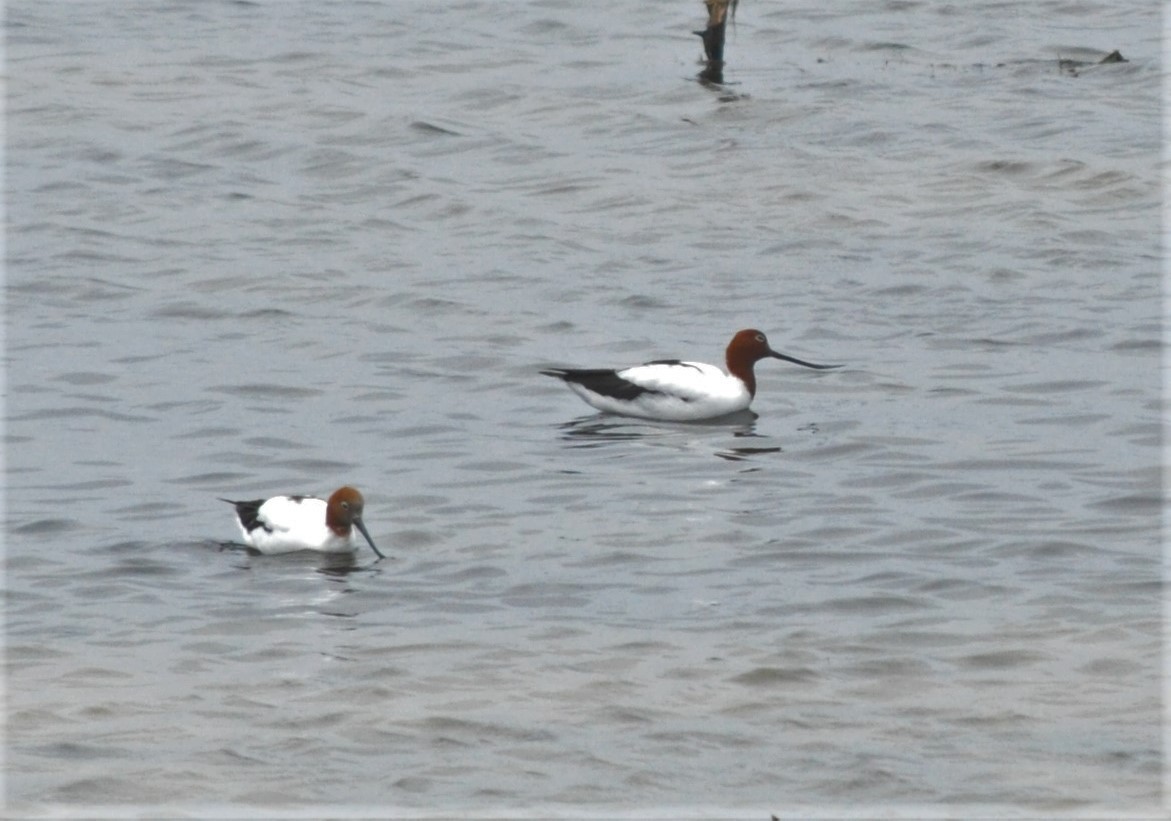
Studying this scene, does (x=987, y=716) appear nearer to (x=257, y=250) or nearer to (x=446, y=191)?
(x=257, y=250)

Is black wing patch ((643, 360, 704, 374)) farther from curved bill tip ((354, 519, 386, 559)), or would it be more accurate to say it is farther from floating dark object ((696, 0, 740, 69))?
floating dark object ((696, 0, 740, 69))

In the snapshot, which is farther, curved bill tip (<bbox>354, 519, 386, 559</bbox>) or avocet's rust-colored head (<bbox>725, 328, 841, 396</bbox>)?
avocet's rust-colored head (<bbox>725, 328, 841, 396</bbox>)

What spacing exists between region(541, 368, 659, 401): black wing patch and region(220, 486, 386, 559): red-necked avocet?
127 inches

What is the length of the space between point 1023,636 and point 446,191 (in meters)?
11.4

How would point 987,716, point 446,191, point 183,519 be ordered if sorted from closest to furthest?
point 987,716, point 183,519, point 446,191

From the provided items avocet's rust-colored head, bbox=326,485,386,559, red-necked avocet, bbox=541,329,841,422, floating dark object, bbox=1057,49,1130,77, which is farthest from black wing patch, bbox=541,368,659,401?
floating dark object, bbox=1057,49,1130,77

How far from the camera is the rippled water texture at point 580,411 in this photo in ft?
25.7

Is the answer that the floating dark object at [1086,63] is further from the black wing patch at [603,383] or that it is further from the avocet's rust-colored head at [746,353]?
the black wing patch at [603,383]

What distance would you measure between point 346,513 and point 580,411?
3701 millimetres

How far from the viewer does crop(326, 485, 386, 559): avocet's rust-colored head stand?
10.7m

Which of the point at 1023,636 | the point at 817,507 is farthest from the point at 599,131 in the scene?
the point at 1023,636

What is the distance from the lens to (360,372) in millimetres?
14578

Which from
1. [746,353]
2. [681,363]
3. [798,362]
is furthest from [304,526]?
[798,362]

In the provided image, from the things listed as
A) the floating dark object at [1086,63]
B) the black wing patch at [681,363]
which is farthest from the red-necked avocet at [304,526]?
the floating dark object at [1086,63]
